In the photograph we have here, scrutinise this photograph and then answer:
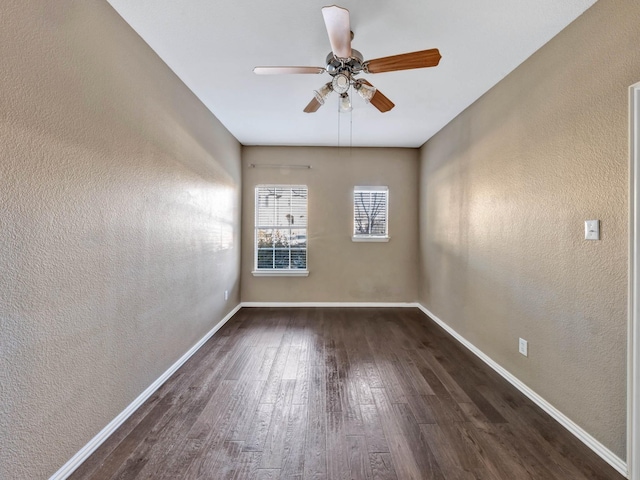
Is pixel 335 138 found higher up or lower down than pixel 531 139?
higher up

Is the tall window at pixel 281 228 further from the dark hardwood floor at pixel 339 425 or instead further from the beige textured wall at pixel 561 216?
the beige textured wall at pixel 561 216

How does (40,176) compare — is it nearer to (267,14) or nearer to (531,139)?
(267,14)

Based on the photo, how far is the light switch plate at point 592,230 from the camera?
1568mm

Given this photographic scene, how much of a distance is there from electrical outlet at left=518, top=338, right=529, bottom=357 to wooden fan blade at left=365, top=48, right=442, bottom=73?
2109mm

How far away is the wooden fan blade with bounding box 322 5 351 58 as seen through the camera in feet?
4.34

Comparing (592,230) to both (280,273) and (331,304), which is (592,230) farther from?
(280,273)

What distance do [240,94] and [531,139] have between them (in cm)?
258

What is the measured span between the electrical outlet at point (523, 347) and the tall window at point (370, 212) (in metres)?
2.49

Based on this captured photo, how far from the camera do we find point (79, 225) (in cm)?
145

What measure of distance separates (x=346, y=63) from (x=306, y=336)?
107 inches

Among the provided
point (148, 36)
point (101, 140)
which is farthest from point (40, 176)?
point (148, 36)

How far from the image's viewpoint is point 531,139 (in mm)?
2072

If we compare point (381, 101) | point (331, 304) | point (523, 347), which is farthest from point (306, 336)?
point (381, 101)

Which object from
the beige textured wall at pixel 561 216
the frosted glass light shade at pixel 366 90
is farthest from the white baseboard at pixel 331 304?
the frosted glass light shade at pixel 366 90
